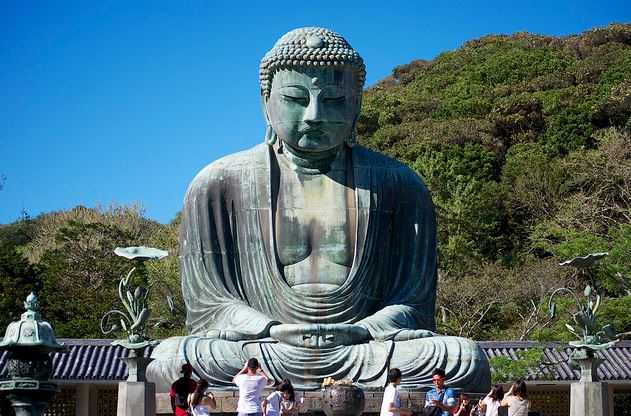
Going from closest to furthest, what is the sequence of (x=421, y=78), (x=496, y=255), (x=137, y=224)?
(x=496, y=255) < (x=137, y=224) < (x=421, y=78)

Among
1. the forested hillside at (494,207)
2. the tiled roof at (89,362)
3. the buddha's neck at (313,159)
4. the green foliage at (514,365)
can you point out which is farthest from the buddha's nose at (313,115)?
the tiled roof at (89,362)

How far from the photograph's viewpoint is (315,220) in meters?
16.1

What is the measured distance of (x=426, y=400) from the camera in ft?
45.9

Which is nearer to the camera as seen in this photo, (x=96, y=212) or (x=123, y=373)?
(x=123, y=373)

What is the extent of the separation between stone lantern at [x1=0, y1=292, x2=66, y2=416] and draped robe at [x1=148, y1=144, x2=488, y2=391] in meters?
2.90

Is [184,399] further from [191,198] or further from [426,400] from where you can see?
[191,198]

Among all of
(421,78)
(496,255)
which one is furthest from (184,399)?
(421,78)

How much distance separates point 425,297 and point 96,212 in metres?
33.3

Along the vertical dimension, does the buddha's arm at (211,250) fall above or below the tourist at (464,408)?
above

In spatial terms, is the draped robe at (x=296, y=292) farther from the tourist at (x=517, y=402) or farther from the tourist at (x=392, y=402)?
the tourist at (x=392, y=402)

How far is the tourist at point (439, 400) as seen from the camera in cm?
1338

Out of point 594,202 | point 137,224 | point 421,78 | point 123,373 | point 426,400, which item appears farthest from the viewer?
point 421,78

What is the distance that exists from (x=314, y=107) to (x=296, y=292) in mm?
2012

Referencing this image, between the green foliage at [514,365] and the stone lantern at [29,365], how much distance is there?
44.2 feet
